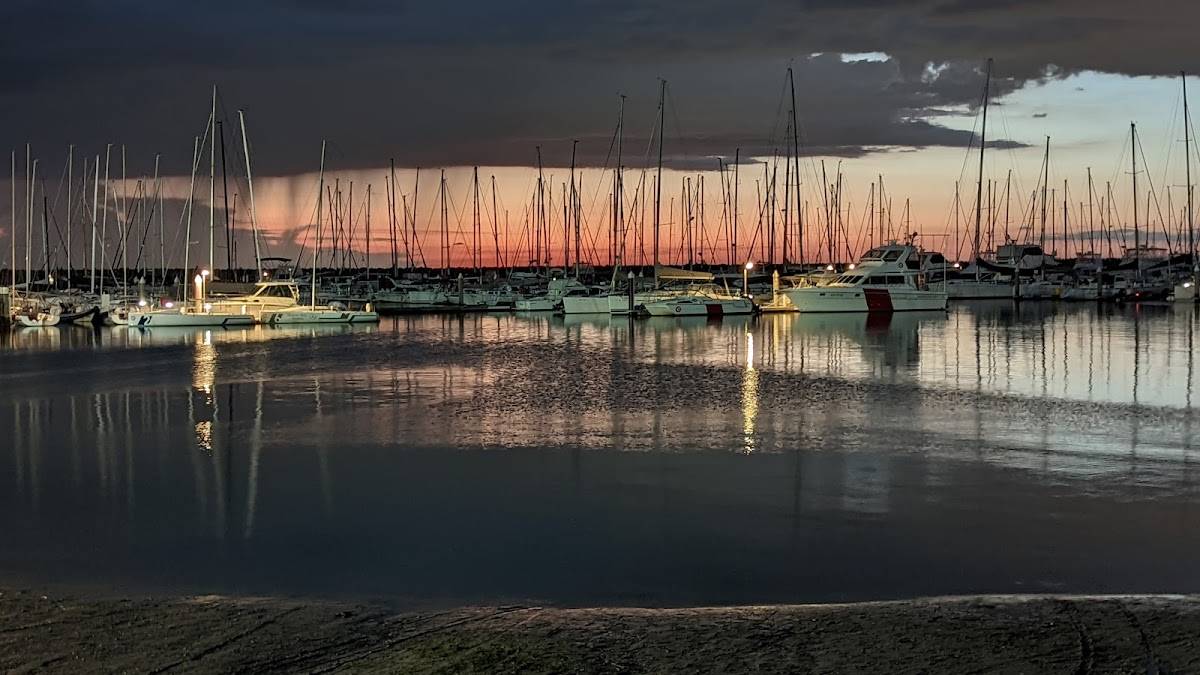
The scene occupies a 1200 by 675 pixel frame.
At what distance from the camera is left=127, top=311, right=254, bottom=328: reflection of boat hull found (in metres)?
59.5

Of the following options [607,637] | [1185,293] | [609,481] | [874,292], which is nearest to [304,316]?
[874,292]

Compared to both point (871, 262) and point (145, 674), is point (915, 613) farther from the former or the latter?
point (871, 262)

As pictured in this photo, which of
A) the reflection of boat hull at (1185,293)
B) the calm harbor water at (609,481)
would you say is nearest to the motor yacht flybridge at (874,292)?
the reflection of boat hull at (1185,293)

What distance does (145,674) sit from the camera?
749cm

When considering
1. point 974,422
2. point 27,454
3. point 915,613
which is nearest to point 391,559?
point 915,613

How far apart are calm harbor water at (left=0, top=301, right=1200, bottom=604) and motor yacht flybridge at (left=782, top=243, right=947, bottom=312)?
41.9 m

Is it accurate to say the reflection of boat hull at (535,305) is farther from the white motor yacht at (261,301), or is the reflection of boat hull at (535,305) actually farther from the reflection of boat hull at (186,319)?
the reflection of boat hull at (186,319)

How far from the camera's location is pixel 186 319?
60.0 meters

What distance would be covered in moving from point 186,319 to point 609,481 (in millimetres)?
49971

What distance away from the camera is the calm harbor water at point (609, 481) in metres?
10.5

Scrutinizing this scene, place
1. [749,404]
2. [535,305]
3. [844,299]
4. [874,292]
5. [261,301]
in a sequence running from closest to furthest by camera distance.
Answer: [749,404] → [261,301] → [844,299] → [874,292] → [535,305]

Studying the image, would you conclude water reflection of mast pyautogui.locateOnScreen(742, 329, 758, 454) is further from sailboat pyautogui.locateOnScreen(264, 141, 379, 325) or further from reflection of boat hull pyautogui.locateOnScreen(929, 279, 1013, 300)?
reflection of boat hull pyautogui.locateOnScreen(929, 279, 1013, 300)

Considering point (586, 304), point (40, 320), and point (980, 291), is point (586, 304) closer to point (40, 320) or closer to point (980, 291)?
point (40, 320)

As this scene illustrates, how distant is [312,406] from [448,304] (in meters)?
66.9
